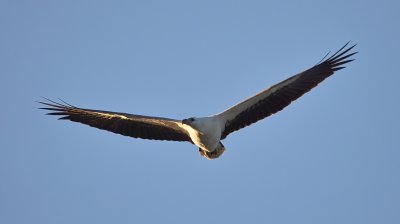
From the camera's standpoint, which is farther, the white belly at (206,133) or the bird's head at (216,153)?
the bird's head at (216,153)

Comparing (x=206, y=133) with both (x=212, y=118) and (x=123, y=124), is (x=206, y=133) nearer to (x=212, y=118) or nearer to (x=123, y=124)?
(x=212, y=118)

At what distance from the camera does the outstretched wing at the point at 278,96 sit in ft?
47.4

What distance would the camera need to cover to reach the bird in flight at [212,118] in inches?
566

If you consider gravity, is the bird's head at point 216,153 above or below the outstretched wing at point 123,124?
below

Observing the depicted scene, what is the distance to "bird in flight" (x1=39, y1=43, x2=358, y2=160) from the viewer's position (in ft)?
47.2

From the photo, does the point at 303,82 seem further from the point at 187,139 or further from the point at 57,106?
the point at 57,106

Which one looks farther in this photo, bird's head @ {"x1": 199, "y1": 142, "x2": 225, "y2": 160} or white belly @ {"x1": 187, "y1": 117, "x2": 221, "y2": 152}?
bird's head @ {"x1": 199, "y1": 142, "x2": 225, "y2": 160}

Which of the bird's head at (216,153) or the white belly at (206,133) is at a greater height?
the white belly at (206,133)

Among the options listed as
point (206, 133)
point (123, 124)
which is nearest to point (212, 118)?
point (206, 133)

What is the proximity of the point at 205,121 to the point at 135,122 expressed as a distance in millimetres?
1651

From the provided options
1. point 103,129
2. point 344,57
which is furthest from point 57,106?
point 344,57

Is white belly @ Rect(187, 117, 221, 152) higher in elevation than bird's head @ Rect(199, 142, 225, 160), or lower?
higher

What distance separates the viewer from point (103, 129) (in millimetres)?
15281

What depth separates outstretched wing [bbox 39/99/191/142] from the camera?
49.7 feet
